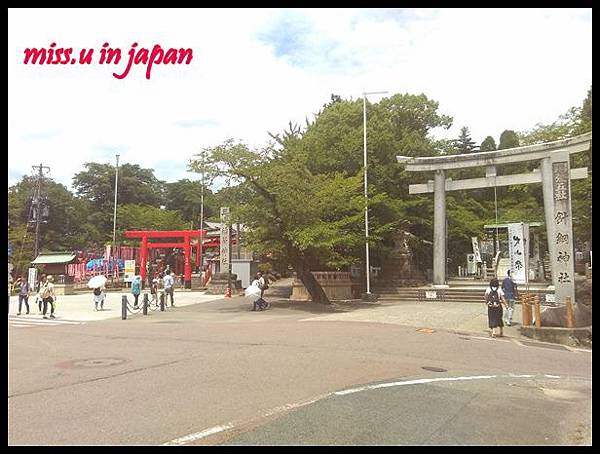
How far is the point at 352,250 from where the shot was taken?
28.2 metres

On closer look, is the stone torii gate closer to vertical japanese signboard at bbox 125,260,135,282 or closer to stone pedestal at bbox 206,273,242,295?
stone pedestal at bbox 206,273,242,295

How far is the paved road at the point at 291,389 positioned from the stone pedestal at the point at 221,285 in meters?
16.9

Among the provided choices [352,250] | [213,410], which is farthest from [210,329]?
[352,250]

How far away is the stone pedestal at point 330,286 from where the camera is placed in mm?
27459

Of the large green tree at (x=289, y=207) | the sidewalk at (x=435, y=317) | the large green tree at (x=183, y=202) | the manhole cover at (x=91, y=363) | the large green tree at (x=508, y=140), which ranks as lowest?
the sidewalk at (x=435, y=317)

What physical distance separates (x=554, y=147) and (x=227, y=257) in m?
19.1

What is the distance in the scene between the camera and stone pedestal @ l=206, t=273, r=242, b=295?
31625 millimetres

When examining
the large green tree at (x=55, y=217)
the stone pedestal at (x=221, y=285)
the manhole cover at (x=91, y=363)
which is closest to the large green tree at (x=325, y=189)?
the stone pedestal at (x=221, y=285)

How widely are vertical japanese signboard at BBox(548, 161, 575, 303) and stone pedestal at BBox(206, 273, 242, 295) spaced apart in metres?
17.9

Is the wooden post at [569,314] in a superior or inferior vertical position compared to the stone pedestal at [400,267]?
inferior

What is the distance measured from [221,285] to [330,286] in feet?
24.8

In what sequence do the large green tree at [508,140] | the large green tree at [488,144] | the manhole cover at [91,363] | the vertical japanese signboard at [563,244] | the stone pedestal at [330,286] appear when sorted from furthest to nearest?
the large green tree at [488,144], the large green tree at [508,140], the stone pedestal at [330,286], the vertical japanese signboard at [563,244], the manhole cover at [91,363]

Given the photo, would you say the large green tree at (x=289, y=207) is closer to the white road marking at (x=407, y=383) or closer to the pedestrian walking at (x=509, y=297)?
the pedestrian walking at (x=509, y=297)

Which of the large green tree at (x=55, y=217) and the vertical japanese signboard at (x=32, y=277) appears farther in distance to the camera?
the large green tree at (x=55, y=217)
